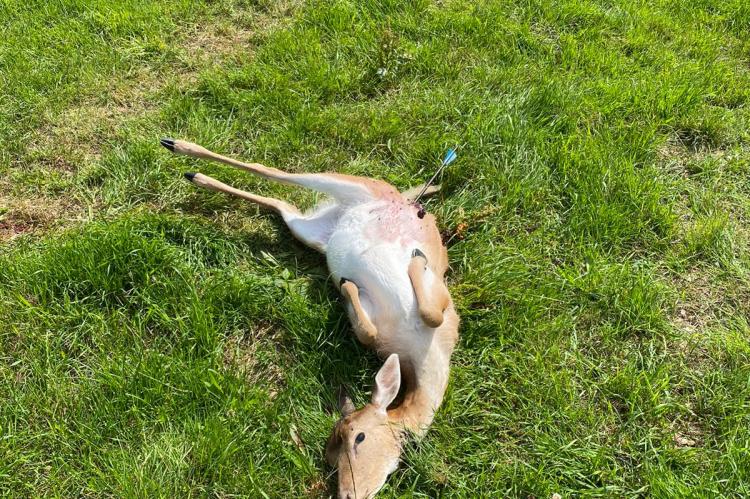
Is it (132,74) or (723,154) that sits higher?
(132,74)

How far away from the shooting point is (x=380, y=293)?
3.70m

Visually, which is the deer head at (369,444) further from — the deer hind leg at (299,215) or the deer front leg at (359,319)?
the deer hind leg at (299,215)

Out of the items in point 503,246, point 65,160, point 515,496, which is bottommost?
point 515,496

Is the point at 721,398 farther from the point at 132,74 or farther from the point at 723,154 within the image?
the point at 132,74

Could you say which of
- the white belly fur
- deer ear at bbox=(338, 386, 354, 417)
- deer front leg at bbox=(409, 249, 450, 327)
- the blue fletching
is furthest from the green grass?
deer front leg at bbox=(409, 249, 450, 327)

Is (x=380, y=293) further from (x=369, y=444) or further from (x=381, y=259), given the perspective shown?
(x=369, y=444)

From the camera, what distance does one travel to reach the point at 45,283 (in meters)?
3.79

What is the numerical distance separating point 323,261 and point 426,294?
1046 millimetres

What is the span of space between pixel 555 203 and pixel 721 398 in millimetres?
1740

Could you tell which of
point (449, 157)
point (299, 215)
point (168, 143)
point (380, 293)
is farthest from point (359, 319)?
point (168, 143)

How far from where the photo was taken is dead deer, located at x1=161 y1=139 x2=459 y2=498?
307 centimetres

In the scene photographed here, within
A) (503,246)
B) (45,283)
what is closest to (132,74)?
(45,283)

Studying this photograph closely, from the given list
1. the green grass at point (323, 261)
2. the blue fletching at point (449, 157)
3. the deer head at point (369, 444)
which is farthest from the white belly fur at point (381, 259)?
the blue fletching at point (449, 157)

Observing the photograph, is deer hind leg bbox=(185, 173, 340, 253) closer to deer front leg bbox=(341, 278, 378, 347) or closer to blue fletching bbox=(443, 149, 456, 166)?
deer front leg bbox=(341, 278, 378, 347)
